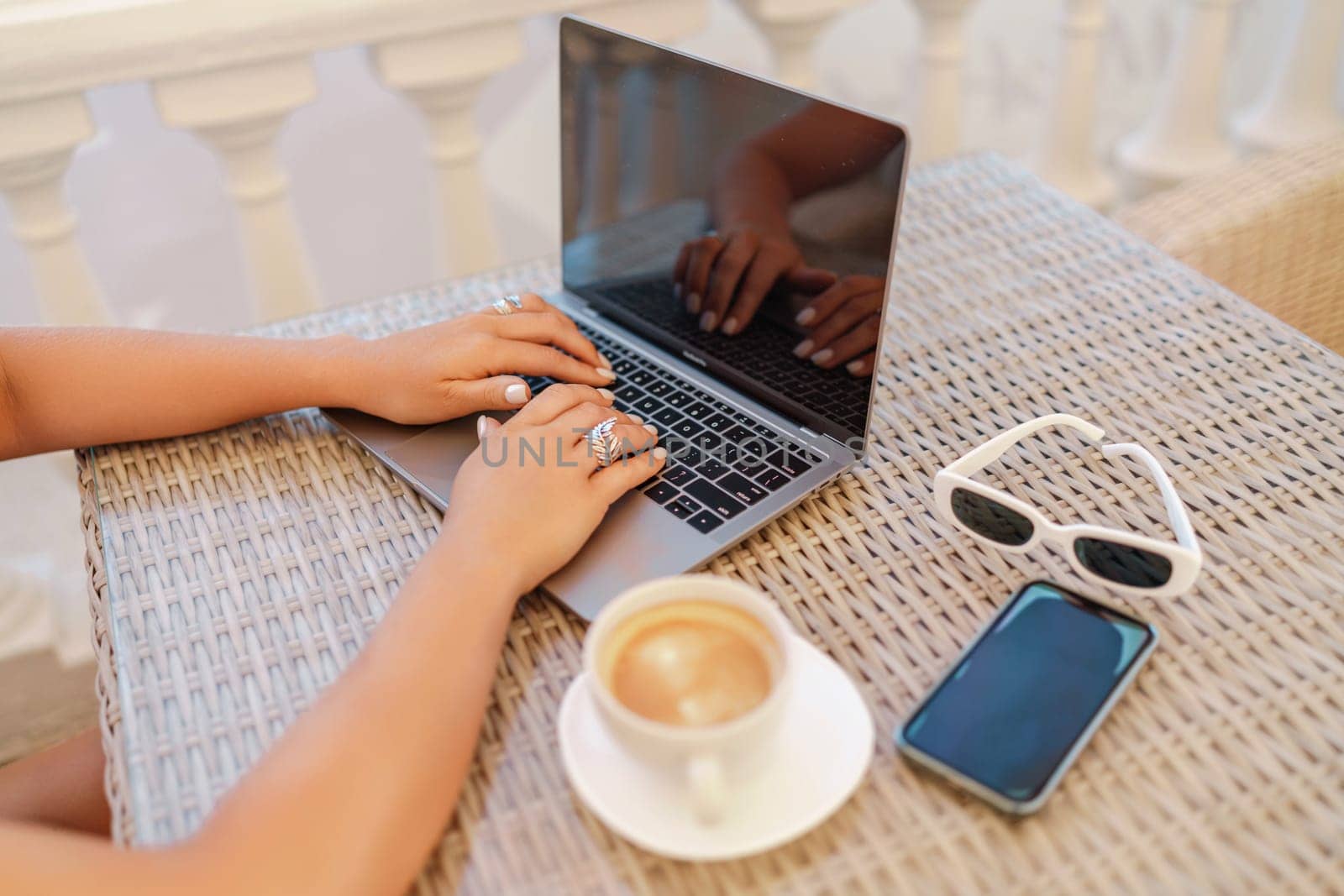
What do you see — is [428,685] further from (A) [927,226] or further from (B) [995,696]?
(A) [927,226]

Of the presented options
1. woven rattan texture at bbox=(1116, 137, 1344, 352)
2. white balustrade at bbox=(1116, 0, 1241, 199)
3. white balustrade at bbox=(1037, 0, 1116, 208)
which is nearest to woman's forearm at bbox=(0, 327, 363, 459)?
woven rattan texture at bbox=(1116, 137, 1344, 352)

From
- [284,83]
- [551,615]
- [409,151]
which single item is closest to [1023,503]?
[551,615]

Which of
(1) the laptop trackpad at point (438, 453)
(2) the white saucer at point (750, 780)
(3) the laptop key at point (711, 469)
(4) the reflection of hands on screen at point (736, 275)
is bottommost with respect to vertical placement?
(1) the laptop trackpad at point (438, 453)

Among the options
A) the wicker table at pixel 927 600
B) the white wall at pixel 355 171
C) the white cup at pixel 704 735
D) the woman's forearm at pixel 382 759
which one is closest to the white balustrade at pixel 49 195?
the white wall at pixel 355 171

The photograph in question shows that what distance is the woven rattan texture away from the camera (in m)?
0.95

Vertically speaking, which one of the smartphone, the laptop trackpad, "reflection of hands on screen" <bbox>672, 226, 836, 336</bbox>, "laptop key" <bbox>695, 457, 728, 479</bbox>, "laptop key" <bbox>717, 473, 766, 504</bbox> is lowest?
the laptop trackpad

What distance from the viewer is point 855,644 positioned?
23.2 inches

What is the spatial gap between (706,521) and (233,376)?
35 centimetres

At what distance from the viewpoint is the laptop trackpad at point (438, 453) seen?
70 centimetres

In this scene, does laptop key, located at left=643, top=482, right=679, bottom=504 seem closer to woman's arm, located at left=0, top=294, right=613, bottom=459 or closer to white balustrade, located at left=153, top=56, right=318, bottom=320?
woman's arm, located at left=0, top=294, right=613, bottom=459

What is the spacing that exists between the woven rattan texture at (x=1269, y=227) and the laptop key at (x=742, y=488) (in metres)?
0.50

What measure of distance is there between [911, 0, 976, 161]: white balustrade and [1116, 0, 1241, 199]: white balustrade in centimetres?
35

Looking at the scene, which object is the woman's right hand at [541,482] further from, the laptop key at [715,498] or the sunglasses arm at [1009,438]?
the sunglasses arm at [1009,438]

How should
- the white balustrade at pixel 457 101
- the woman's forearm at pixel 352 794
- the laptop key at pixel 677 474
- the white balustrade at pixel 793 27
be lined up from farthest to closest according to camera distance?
the white balustrade at pixel 793 27
the white balustrade at pixel 457 101
the laptop key at pixel 677 474
the woman's forearm at pixel 352 794
